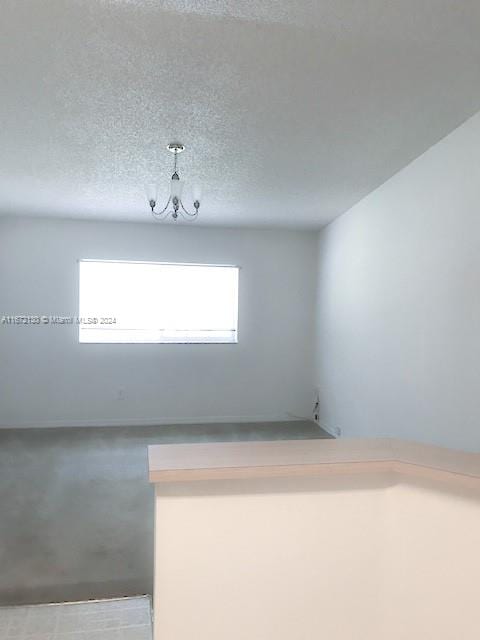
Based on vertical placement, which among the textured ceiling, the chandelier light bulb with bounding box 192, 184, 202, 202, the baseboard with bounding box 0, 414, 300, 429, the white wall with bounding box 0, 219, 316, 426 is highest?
the textured ceiling

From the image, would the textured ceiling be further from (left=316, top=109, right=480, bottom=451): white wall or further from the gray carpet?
the gray carpet

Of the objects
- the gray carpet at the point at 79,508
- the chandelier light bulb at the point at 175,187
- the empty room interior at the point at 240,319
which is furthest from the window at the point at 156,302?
the chandelier light bulb at the point at 175,187

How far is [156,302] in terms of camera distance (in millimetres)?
5527

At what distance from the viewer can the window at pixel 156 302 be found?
17.7ft

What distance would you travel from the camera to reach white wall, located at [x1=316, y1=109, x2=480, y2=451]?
8.60 feet

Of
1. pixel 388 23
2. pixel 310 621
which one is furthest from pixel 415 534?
pixel 388 23

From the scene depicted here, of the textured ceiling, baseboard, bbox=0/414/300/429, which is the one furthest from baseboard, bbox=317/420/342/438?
the textured ceiling

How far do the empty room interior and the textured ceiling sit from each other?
1 centimetres

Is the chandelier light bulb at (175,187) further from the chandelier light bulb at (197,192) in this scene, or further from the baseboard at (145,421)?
the baseboard at (145,421)

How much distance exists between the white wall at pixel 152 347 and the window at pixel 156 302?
12 cm

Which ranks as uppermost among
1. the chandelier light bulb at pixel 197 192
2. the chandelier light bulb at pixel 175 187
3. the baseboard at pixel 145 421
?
the chandelier light bulb at pixel 197 192

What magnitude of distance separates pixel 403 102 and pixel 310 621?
2332 mm

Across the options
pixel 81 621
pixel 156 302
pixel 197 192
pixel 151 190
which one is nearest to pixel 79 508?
pixel 81 621

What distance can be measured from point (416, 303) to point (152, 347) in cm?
322
